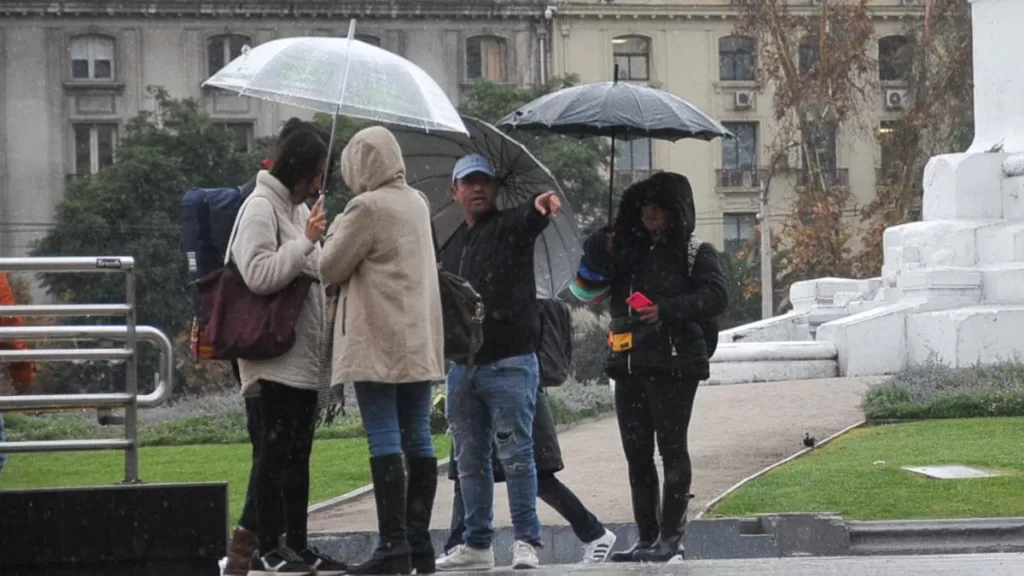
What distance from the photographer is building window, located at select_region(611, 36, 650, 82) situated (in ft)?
216

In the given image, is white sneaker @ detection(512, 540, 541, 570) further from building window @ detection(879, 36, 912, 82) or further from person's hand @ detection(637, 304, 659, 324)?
building window @ detection(879, 36, 912, 82)

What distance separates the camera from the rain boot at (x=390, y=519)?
8648 mm

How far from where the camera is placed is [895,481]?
14062 mm

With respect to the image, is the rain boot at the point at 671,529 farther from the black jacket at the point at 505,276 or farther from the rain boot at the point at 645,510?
the black jacket at the point at 505,276

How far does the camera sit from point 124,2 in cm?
6197

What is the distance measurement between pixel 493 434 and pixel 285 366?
1332mm

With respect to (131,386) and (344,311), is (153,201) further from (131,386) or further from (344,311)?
(344,311)

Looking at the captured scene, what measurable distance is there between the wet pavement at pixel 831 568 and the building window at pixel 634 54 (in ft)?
187

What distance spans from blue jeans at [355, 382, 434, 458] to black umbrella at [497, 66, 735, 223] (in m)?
2.05

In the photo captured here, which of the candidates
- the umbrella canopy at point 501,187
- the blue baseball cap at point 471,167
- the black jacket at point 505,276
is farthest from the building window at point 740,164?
the black jacket at point 505,276

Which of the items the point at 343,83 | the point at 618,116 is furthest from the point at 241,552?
the point at 618,116

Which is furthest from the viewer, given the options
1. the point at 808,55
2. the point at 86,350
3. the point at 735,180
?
the point at 735,180

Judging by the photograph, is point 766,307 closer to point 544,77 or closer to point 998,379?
point 544,77

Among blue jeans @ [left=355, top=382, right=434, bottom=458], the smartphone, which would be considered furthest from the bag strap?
the smartphone
